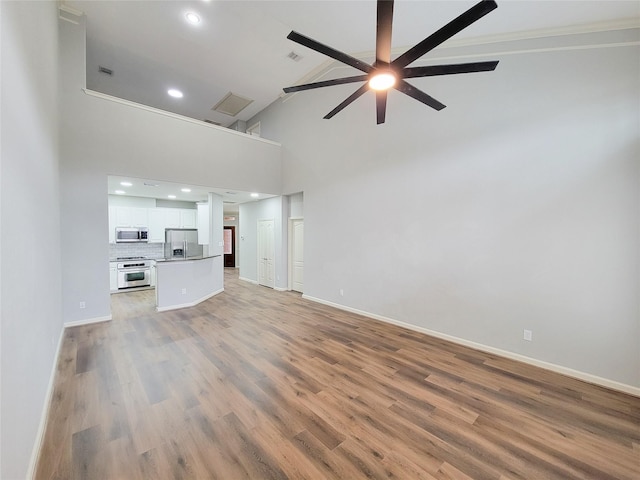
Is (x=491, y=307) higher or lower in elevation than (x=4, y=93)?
lower

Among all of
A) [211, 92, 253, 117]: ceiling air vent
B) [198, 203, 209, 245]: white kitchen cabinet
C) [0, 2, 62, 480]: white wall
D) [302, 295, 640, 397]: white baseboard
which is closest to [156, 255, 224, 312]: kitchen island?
[198, 203, 209, 245]: white kitchen cabinet

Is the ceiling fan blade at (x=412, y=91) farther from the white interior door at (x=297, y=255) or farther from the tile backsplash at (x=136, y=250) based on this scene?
the tile backsplash at (x=136, y=250)

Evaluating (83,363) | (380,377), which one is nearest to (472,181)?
(380,377)

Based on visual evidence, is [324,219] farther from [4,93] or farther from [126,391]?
[4,93]

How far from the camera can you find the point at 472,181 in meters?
3.75

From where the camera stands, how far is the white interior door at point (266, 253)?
7.61m

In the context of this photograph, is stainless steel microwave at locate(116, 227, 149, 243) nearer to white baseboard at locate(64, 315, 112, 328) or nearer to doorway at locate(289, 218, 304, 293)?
white baseboard at locate(64, 315, 112, 328)

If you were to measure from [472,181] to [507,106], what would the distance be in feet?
3.33

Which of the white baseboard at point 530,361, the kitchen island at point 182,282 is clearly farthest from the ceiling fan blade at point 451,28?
the kitchen island at point 182,282

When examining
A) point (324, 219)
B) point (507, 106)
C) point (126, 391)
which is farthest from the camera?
point (324, 219)

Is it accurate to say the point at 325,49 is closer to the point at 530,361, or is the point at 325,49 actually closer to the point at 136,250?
the point at 530,361

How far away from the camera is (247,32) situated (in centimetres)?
462

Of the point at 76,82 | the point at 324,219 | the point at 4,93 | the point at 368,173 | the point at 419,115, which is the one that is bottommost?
the point at 324,219

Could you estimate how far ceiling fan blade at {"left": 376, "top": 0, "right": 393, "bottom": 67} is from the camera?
5.44 feet
